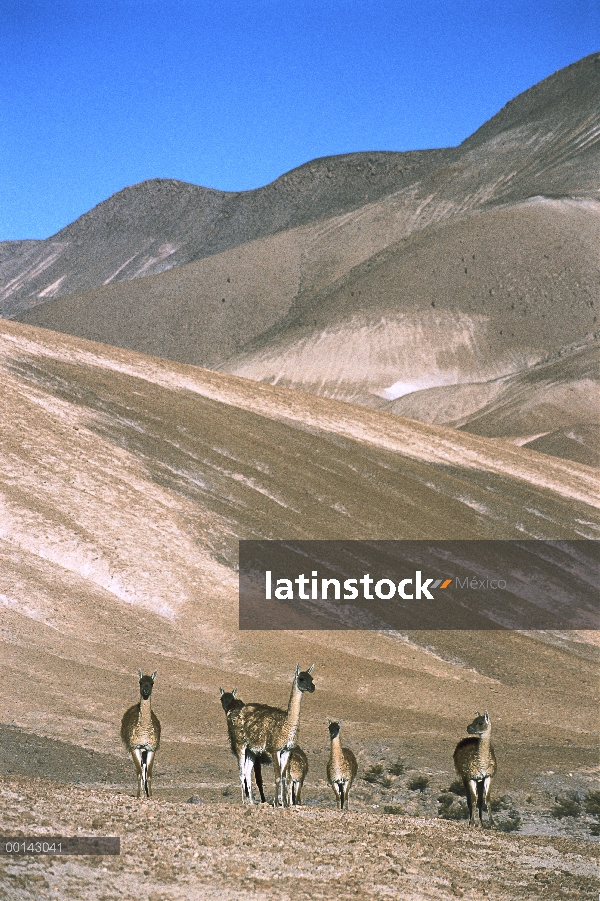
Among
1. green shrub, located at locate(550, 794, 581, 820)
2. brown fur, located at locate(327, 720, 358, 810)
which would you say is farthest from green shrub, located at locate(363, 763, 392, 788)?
brown fur, located at locate(327, 720, 358, 810)

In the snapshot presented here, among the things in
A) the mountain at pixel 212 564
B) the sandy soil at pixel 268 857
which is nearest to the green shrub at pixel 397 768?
the mountain at pixel 212 564

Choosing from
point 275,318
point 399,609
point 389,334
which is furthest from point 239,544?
point 275,318

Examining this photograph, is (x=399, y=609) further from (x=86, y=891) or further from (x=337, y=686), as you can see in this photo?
(x=86, y=891)

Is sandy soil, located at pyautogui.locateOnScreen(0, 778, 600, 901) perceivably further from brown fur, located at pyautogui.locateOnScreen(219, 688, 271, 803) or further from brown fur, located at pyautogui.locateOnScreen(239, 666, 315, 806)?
brown fur, located at pyautogui.locateOnScreen(219, 688, 271, 803)

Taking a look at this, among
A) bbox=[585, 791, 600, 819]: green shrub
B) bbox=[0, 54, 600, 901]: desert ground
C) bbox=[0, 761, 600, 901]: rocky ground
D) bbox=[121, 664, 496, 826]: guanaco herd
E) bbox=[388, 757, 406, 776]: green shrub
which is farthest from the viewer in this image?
bbox=[388, 757, 406, 776]: green shrub

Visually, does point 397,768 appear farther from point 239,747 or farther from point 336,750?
point 239,747

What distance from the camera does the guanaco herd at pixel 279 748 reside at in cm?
1186

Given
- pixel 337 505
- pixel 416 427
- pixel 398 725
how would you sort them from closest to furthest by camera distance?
pixel 398 725, pixel 337 505, pixel 416 427

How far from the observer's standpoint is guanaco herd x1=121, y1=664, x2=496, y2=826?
11.9m

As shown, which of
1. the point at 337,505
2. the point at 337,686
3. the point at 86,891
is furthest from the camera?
the point at 337,505

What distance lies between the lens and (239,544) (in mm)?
29656

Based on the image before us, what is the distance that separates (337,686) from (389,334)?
298 ft

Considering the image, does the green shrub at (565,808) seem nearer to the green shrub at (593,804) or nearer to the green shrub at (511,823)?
the green shrub at (593,804)

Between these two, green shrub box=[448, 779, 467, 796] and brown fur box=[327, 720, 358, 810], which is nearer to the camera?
brown fur box=[327, 720, 358, 810]
